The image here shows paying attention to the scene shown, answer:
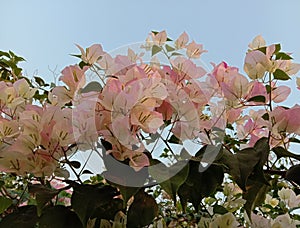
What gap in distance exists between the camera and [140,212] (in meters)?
0.40

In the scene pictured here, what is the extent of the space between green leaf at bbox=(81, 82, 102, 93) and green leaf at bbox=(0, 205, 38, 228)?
13 centimetres

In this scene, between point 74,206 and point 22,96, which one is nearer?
point 74,206

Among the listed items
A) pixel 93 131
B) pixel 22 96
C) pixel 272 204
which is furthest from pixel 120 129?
pixel 272 204

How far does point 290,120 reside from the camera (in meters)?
0.43

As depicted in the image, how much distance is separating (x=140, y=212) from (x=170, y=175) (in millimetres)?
64

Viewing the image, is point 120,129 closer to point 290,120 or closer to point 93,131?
point 93,131

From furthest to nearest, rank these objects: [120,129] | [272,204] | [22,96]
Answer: [272,204] < [22,96] < [120,129]

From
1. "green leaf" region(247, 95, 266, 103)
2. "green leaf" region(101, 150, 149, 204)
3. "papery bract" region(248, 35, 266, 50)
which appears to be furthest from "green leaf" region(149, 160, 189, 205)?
"papery bract" region(248, 35, 266, 50)

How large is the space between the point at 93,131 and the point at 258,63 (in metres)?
0.20

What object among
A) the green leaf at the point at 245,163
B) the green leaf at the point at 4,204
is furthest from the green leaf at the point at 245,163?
the green leaf at the point at 4,204

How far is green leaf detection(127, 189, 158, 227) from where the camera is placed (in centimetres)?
39

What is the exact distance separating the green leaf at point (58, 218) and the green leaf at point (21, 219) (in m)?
0.02

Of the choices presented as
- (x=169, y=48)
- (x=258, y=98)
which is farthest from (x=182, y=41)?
(x=258, y=98)

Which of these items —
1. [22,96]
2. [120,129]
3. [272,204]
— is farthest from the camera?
[272,204]
